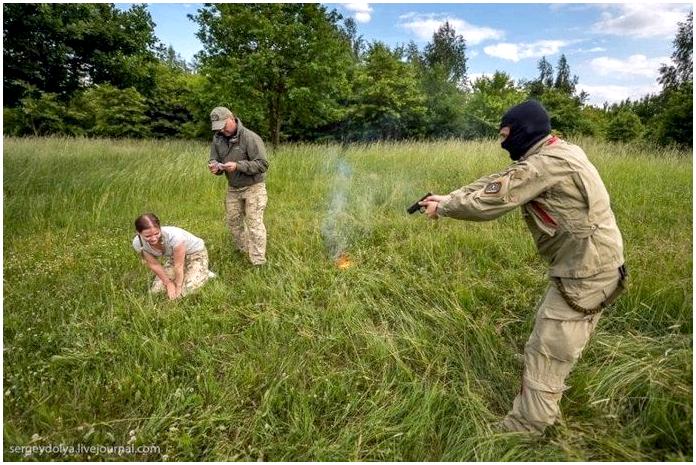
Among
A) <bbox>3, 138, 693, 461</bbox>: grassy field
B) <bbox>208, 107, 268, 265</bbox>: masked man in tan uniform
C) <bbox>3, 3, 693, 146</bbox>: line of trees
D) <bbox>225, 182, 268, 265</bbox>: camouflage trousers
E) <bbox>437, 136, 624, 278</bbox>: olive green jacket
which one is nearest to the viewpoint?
<bbox>437, 136, 624, 278</bbox>: olive green jacket

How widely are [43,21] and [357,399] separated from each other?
9.52 meters

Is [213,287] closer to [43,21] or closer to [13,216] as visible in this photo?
[13,216]

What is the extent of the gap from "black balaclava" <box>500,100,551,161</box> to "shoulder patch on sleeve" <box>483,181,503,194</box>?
25cm

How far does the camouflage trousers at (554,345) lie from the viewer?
2170 mm

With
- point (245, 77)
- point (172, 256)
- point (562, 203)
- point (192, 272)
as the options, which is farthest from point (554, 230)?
point (245, 77)

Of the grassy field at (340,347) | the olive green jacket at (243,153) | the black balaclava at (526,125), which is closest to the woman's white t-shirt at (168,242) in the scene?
the grassy field at (340,347)

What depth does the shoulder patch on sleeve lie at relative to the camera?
2.11m

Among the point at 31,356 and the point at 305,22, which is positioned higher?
the point at 305,22

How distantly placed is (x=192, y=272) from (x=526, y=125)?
137 inches

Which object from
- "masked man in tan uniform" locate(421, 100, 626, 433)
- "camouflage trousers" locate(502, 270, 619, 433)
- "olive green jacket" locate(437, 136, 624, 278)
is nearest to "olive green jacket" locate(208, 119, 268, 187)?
"masked man in tan uniform" locate(421, 100, 626, 433)

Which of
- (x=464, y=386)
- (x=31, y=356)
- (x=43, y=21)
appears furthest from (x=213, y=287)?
(x=43, y=21)

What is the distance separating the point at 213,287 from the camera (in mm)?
3963

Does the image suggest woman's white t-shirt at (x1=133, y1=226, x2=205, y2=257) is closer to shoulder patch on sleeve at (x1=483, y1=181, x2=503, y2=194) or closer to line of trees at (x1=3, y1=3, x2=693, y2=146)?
shoulder patch on sleeve at (x1=483, y1=181, x2=503, y2=194)

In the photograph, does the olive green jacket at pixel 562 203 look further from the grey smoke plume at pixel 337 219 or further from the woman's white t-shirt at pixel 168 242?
the woman's white t-shirt at pixel 168 242
